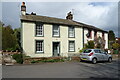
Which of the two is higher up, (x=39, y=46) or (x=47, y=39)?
(x=47, y=39)

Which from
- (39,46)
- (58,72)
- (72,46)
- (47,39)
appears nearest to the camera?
(58,72)

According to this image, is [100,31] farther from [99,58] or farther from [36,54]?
[36,54]

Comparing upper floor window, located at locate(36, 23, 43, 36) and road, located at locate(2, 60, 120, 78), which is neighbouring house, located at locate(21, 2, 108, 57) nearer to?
upper floor window, located at locate(36, 23, 43, 36)

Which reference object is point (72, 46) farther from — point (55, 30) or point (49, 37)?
point (49, 37)

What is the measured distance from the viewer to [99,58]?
15742 mm

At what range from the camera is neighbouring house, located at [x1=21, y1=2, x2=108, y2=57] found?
19.1 m

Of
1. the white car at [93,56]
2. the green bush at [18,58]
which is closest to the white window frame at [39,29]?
the green bush at [18,58]

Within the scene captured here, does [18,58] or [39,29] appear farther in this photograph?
[39,29]

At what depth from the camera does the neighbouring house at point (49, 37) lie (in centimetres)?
1911

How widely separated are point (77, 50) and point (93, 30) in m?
Result: 6.35

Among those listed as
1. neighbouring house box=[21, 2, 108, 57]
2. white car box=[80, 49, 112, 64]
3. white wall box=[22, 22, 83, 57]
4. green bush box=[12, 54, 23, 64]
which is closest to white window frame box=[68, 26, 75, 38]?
neighbouring house box=[21, 2, 108, 57]

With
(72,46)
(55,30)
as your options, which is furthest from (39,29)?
(72,46)

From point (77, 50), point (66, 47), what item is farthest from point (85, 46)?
point (66, 47)

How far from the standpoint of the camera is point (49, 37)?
2072 centimetres
